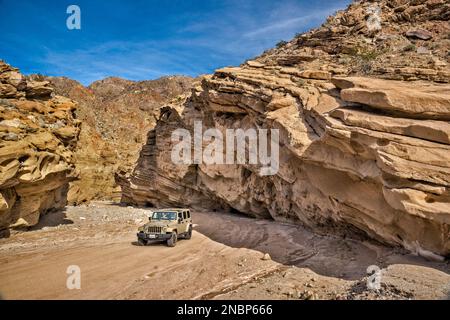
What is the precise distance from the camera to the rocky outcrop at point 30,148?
16297 millimetres

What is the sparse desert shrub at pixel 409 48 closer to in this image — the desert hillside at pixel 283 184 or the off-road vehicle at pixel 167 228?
the desert hillside at pixel 283 184

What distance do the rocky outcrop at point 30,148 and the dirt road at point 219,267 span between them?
2.17 meters

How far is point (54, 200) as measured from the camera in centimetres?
2345

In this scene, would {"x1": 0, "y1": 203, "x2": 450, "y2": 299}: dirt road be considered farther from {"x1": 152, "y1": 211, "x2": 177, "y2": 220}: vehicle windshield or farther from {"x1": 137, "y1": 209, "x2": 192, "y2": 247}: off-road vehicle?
{"x1": 152, "y1": 211, "x2": 177, "y2": 220}: vehicle windshield

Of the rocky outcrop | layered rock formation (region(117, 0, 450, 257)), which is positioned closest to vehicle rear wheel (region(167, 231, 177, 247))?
layered rock formation (region(117, 0, 450, 257))

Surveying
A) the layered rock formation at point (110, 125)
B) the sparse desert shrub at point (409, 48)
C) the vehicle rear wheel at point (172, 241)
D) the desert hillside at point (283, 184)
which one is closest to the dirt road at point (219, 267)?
the desert hillside at point (283, 184)

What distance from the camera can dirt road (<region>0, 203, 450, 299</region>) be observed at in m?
8.02

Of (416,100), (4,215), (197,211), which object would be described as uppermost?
(416,100)

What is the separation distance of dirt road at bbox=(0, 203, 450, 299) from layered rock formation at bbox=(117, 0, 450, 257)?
4.70 feet

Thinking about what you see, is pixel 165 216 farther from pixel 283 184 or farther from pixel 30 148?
pixel 30 148
